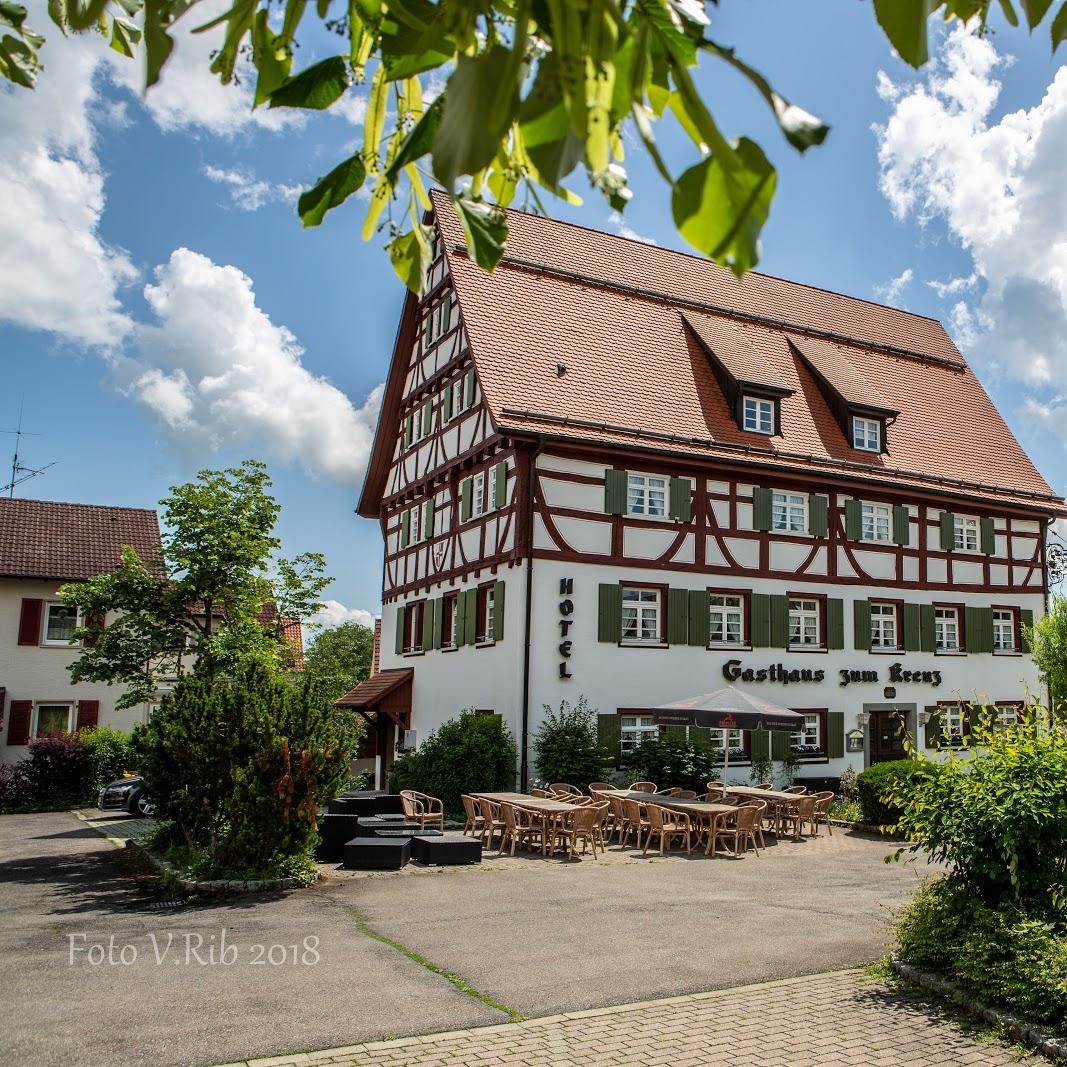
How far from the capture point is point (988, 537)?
1109 inches

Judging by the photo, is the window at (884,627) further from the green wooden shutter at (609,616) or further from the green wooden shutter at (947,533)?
the green wooden shutter at (609,616)

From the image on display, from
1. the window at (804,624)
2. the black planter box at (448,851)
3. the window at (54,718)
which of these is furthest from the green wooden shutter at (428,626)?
A: the window at (54,718)

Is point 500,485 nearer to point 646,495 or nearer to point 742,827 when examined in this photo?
point 646,495

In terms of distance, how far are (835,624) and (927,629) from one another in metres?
2.98

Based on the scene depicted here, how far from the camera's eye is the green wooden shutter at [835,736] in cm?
2461

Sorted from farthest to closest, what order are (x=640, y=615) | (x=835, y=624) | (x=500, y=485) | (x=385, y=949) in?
1. (x=835, y=624)
2. (x=640, y=615)
3. (x=500, y=485)
4. (x=385, y=949)

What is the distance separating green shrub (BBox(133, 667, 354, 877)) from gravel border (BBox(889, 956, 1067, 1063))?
24.1ft

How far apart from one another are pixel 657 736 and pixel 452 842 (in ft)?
25.0

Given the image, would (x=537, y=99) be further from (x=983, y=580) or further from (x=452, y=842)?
(x=983, y=580)

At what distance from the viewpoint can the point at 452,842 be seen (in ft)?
49.8

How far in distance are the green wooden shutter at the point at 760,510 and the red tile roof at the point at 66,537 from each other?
16.9m

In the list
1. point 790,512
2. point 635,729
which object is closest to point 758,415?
point 790,512

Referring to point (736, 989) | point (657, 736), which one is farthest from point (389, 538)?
point (736, 989)

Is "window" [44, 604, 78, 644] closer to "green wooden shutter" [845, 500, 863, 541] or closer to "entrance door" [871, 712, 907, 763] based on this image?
"green wooden shutter" [845, 500, 863, 541]
